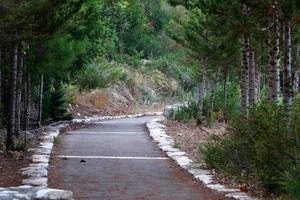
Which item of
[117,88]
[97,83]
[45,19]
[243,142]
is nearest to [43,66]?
[45,19]

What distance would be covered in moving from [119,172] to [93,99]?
20.8m

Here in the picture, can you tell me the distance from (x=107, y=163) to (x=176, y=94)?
90.9ft

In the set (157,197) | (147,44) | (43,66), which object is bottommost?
(157,197)

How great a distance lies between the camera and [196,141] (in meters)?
16.4

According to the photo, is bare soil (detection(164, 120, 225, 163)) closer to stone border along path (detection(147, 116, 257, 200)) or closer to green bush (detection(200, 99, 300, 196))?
stone border along path (detection(147, 116, 257, 200))

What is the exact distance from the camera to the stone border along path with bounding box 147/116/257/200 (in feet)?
28.7

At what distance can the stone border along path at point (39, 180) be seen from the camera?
661 cm

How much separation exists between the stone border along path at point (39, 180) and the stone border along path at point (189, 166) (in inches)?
96.9

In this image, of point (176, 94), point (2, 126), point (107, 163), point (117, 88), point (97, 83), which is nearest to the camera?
point (107, 163)

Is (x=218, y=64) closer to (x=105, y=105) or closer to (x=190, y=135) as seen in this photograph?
(x=190, y=135)

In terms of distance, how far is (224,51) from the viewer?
18609 millimetres

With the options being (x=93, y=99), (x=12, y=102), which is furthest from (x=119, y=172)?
(x=93, y=99)

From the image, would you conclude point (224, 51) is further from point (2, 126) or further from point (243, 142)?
point (243, 142)

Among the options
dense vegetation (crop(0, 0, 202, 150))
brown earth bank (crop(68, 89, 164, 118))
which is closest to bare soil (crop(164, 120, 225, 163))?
dense vegetation (crop(0, 0, 202, 150))
